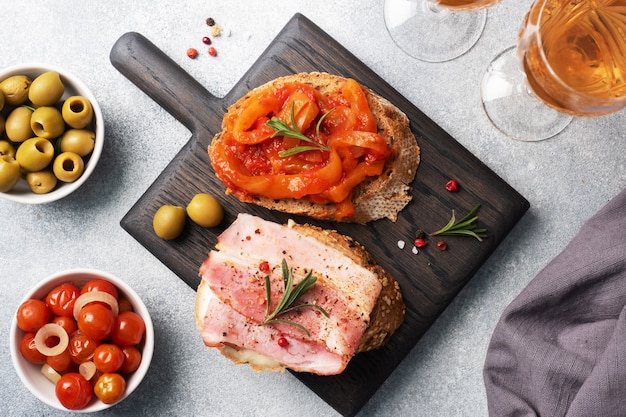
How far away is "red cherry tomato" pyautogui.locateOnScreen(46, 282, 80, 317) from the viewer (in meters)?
3.13

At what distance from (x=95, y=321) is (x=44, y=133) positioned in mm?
887

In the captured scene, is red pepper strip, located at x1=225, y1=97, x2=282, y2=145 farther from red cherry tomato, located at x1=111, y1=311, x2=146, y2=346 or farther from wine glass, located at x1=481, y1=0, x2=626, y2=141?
wine glass, located at x1=481, y1=0, x2=626, y2=141

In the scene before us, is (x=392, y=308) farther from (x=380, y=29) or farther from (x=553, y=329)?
(x=380, y=29)

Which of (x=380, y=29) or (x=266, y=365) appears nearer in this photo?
(x=266, y=365)

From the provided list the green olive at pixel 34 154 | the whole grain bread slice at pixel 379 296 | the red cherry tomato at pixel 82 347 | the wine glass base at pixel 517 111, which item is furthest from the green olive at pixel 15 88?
the wine glass base at pixel 517 111

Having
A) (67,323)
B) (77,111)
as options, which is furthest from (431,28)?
(67,323)

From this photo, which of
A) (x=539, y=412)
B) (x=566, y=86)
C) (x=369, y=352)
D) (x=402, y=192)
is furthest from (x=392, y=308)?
(x=566, y=86)

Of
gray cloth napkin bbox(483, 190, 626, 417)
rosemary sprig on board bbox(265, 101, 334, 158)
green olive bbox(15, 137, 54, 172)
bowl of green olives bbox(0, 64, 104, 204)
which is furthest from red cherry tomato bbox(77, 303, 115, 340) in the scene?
gray cloth napkin bbox(483, 190, 626, 417)

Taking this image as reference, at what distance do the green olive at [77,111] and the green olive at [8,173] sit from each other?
31 cm

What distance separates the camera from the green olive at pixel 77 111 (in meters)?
3.11

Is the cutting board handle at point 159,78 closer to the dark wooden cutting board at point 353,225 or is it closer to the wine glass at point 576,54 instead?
the dark wooden cutting board at point 353,225

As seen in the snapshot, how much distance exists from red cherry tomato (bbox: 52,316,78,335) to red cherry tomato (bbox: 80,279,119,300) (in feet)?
0.45

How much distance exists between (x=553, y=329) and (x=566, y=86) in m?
1.15

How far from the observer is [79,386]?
3.06 meters
